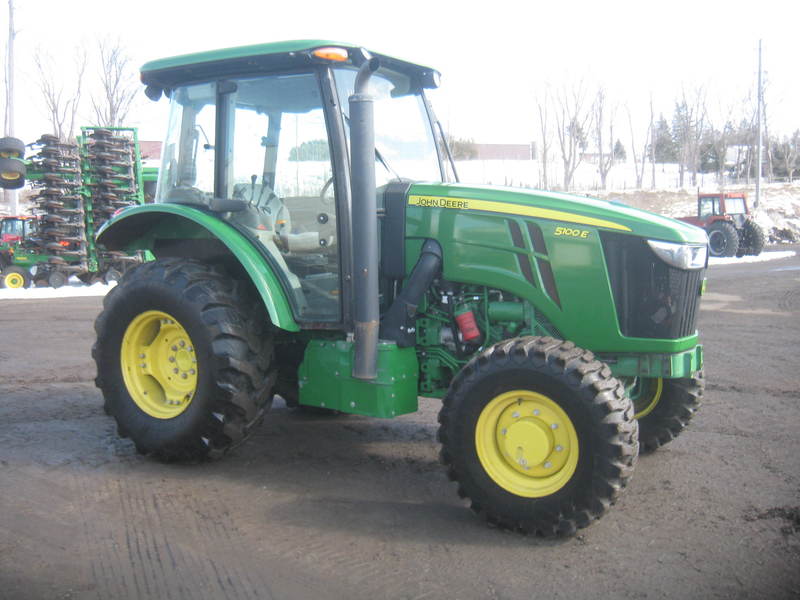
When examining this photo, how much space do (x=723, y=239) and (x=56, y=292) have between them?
62.6 ft

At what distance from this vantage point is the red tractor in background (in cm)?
2431

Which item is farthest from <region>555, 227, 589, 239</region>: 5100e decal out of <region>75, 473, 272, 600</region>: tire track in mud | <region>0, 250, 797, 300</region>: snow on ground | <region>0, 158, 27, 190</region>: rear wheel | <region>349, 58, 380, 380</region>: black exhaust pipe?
<region>0, 250, 797, 300</region>: snow on ground

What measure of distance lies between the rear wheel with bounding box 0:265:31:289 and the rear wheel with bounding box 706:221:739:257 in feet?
62.2

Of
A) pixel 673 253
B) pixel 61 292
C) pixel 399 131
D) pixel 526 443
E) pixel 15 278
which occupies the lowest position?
pixel 61 292

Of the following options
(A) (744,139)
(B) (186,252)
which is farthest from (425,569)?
(A) (744,139)

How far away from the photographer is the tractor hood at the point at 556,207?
4047 mm

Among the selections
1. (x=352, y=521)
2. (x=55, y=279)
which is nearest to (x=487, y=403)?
(x=352, y=521)

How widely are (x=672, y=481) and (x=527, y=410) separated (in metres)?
1.29

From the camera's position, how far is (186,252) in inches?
208

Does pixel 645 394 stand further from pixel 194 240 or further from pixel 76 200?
pixel 76 200

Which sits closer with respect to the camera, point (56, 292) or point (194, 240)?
point (194, 240)

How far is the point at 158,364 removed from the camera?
5.02 metres

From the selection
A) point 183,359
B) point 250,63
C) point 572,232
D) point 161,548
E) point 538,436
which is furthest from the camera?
point 183,359

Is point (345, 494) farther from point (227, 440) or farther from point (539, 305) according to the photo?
point (539, 305)
